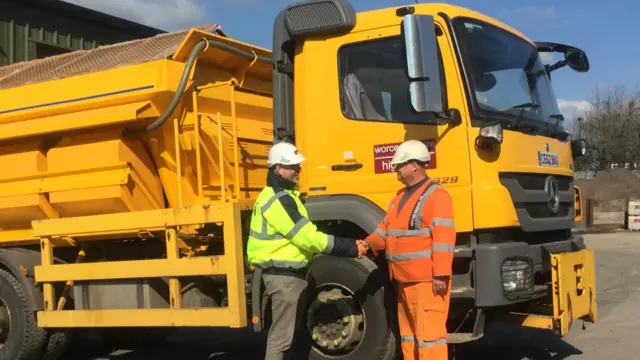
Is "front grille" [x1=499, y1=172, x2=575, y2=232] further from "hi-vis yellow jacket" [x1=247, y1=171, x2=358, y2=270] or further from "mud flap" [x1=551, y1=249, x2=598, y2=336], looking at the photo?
"hi-vis yellow jacket" [x1=247, y1=171, x2=358, y2=270]

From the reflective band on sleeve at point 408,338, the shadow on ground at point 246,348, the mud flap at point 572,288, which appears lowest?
the shadow on ground at point 246,348

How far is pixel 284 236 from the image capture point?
462 centimetres

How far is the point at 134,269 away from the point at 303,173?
5.00 ft

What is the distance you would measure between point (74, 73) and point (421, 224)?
345 centimetres

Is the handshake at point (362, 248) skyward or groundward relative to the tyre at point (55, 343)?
skyward

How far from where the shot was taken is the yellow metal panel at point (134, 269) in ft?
17.0

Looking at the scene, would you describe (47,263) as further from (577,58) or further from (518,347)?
(577,58)

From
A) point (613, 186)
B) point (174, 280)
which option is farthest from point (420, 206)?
point (613, 186)

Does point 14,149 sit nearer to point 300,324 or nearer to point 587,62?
point 300,324

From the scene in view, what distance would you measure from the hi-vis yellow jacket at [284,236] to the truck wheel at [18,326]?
8.24ft

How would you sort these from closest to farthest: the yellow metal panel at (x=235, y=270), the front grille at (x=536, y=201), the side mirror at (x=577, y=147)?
1. the front grille at (x=536, y=201)
2. the yellow metal panel at (x=235, y=270)
3. the side mirror at (x=577, y=147)

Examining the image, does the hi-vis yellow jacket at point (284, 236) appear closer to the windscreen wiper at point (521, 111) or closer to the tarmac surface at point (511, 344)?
the windscreen wiper at point (521, 111)

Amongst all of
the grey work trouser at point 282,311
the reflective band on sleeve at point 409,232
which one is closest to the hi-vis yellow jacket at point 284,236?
the grey work trouser at point 282,311

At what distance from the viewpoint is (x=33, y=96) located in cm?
607
